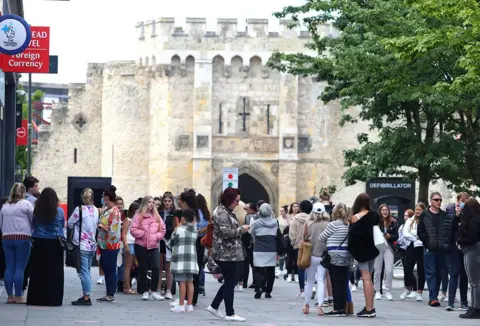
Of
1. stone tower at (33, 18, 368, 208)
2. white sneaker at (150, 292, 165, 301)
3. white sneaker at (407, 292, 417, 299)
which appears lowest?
white sneaker at (407, 292, 417, 299)

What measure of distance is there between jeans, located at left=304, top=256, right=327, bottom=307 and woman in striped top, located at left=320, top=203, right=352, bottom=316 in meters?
0.37

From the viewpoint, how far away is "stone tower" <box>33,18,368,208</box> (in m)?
57.2

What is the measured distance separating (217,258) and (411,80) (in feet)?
39.9

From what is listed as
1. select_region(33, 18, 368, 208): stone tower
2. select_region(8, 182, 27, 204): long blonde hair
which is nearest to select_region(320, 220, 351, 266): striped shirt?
select_region(8, 182, 27, 204): long blonde hair

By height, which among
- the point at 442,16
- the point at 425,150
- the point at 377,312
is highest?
the point at 442,16

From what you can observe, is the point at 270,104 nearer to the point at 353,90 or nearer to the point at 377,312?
the point at 353,90

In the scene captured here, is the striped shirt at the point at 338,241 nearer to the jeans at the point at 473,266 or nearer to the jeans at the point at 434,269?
the jeans at the point at 473,266

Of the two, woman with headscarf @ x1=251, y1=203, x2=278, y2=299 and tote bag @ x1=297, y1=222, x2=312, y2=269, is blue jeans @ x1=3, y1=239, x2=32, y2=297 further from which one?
woman with headscarf @ x1=251, y1=203, x2=278, y2=299

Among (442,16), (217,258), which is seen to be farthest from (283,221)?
(217,258)

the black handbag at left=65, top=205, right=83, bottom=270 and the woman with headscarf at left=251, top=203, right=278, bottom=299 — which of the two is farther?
the woman with headscarf at left=251, top=203, right=278, bottom=299

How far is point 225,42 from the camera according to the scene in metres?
57.2

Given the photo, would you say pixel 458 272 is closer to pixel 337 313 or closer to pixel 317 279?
pixel 317 279

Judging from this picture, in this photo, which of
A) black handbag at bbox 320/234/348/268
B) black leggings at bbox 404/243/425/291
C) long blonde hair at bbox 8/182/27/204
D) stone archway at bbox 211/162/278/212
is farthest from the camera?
stone archway at bbox 211/162/278/212

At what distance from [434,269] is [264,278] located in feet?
10.0
